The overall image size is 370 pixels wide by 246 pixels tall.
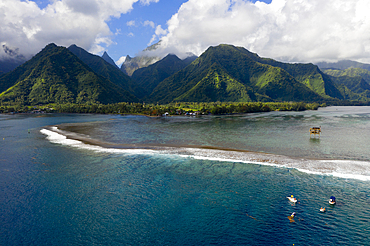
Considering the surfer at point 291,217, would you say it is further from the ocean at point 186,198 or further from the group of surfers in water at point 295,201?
the ocean at point 186,198

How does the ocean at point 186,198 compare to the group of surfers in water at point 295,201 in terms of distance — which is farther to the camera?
the group of surfers in water at point 295,201

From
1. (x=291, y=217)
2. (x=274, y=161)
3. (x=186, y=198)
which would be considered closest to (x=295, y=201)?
(x=291, y=217)

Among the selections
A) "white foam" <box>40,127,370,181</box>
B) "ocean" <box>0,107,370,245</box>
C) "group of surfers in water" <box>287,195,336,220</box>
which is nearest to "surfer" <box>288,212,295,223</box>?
"group of surfers in water" <box>287,195,336,220</box>

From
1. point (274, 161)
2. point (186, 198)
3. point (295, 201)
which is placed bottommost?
point (186, 198)

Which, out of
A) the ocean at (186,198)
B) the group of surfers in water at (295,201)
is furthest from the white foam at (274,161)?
the group of surfers in water at (295,201)

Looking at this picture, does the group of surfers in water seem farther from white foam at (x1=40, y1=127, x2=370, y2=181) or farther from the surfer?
white foam at (x1=40, y1=127, x2=370, y2=181)

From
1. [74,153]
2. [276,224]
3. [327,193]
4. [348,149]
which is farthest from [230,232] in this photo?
[348,149]

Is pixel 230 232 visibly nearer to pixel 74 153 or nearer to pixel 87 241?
pixel 87 241

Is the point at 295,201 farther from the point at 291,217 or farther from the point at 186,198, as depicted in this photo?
the point at 186,198
